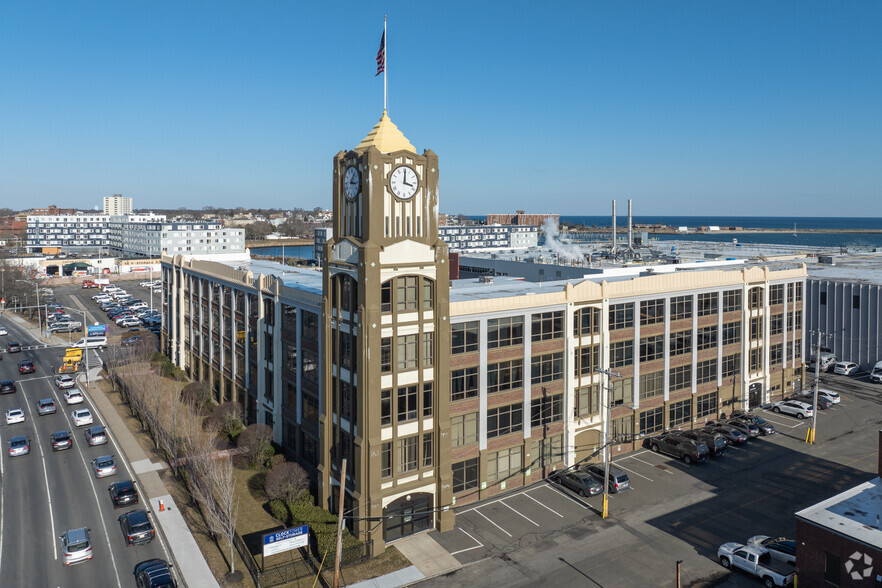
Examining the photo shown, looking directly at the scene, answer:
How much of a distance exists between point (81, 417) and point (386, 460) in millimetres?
35675

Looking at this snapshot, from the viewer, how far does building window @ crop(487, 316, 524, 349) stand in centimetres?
4284

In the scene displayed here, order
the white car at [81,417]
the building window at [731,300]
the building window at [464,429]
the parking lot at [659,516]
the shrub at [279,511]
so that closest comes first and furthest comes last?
the parking lot at [659,516] < the shrub at [279,511] < the building window at [464,429] < the building window at [731,300] < the white car at [81,417]

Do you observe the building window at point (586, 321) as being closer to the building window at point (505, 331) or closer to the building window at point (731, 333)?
the building window at point (505, 331)

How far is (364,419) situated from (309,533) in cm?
728

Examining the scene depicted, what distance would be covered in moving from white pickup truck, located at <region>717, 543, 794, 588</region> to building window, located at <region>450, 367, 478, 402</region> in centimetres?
1692

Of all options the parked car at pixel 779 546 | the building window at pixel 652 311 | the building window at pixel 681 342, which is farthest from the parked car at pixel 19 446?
the building window at pixel 681 342

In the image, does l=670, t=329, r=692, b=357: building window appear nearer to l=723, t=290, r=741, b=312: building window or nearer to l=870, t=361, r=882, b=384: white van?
l=723, t=290, r=741, b=312: building window

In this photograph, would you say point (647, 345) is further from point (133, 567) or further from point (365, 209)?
point (133, 567)

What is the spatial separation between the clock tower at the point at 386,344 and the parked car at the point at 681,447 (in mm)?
20208

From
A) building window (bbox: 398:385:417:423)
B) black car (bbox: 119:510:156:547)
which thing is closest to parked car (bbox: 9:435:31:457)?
black car (bbox: 119:510:156:547)

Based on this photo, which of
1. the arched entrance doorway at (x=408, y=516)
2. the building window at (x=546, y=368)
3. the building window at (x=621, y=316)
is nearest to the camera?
the arched entrance doorway at (x=408, y=516)

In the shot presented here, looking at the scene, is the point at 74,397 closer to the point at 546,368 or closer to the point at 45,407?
the point at 45,407

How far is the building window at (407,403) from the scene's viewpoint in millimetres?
36750

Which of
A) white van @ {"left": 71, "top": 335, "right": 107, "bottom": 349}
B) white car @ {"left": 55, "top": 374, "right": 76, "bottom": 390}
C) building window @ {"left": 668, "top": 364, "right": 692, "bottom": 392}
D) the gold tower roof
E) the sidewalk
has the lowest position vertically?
the sidewalk
